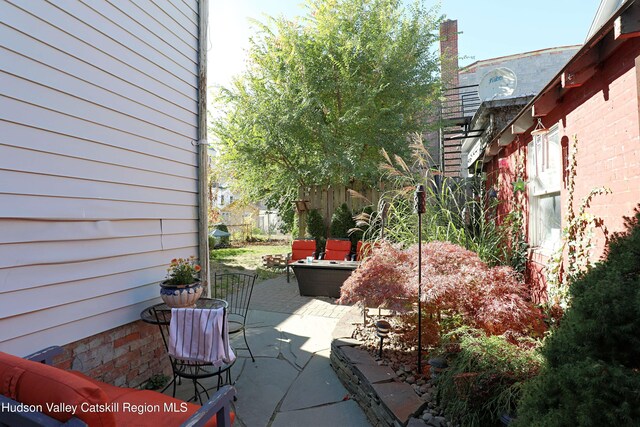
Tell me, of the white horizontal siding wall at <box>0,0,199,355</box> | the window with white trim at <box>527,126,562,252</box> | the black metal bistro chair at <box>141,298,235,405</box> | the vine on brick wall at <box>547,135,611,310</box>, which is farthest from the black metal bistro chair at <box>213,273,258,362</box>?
the window with white trim at <box>527,126,562,252</box>

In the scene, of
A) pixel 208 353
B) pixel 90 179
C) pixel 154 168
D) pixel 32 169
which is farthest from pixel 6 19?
pixel 208 353

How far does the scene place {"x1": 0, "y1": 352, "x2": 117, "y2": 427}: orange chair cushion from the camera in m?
1.14

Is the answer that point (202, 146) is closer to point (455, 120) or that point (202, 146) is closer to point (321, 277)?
point (321, 277)

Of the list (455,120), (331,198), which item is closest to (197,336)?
(331,198)

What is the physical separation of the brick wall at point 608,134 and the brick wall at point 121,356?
390 centimetres

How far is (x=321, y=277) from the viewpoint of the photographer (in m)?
6.05

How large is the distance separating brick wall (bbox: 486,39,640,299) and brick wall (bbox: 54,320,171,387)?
3899mm

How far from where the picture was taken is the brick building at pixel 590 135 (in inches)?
89.4

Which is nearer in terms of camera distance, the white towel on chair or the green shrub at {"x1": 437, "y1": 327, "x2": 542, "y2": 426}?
the green shrub at {"x1": 437, "y1": 327, "x2": 542, "y2": 426}

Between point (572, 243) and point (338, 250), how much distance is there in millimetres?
4880

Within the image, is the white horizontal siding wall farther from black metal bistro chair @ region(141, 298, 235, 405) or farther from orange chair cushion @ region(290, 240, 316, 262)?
orange chair cushion @ region(290, 240, 316, 262)

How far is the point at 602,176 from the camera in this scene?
269cm

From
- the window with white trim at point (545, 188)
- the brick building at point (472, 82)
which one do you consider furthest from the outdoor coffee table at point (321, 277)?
the brick building at point (472, 82)

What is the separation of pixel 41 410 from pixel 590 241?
12.0ft
